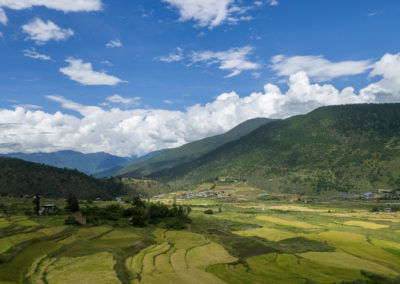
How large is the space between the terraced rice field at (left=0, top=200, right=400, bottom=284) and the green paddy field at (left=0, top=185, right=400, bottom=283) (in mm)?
183

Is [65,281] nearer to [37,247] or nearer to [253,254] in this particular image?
[37,247]

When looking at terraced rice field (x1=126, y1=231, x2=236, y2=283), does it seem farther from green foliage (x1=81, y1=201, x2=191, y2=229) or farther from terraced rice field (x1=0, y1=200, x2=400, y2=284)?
green foliage (x1=81, y1=201, x2=191, y2=229)

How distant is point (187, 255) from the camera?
2630 inches

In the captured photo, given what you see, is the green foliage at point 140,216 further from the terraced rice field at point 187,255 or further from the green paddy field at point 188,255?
the green paddy field at point 188,255

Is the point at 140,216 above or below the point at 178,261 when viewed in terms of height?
above

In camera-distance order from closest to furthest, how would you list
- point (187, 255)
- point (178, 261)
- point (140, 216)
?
point (178, 261) < point (187, 255) < point (140, 216)

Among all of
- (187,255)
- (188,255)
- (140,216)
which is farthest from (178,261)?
(140,216)

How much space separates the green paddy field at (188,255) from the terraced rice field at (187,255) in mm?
183

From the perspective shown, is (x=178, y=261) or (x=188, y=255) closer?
(x=178, y=261)

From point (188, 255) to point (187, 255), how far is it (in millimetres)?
243

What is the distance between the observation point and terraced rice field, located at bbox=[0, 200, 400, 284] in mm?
51312

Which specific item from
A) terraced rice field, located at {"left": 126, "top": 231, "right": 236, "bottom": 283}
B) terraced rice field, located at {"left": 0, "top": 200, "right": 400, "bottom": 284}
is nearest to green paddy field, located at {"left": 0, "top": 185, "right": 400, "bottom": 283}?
terraced rice field, located at {"left": 126, "top": 231, "right": 236, "bottom": 283}

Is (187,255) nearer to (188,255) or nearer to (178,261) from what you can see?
(188,255)

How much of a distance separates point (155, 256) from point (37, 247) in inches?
1132
